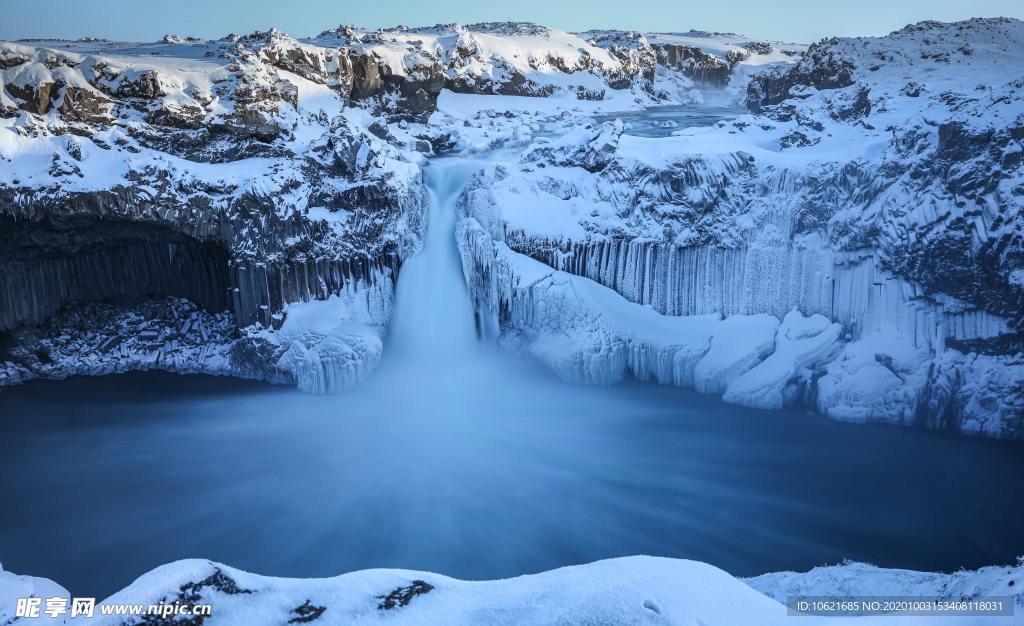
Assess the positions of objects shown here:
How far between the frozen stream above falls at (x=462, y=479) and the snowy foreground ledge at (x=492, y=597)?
4.31 metres

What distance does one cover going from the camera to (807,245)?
13.1m

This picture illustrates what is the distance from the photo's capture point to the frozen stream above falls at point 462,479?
955cm

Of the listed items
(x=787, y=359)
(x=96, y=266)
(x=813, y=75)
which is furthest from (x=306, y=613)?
(x=813, y=75)

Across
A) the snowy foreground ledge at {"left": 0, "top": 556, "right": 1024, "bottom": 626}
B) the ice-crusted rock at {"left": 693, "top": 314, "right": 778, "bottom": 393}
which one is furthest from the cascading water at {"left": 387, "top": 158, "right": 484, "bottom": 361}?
the snowy foreground ledge at {"left": 0, "top": 556, "right": 1024, "bottom": 626}

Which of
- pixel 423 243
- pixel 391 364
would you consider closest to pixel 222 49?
pixel 423 243

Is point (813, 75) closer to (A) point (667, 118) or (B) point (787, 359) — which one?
(A) point (667, 118)

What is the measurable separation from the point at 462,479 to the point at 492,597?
6354 millimetres

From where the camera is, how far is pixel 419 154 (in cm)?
1889

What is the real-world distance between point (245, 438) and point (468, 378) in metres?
4.81

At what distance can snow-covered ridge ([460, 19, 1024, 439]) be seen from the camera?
37.3 feet

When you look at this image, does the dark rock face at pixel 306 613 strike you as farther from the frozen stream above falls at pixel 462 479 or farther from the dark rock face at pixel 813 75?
the dark rock face at pixel 813 75

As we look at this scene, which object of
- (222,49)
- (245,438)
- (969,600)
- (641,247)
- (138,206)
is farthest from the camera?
(222,49)

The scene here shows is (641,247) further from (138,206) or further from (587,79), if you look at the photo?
(587,79)

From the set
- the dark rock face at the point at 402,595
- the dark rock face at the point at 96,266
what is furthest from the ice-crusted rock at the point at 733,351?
the dark rock face at the point at 96,266
